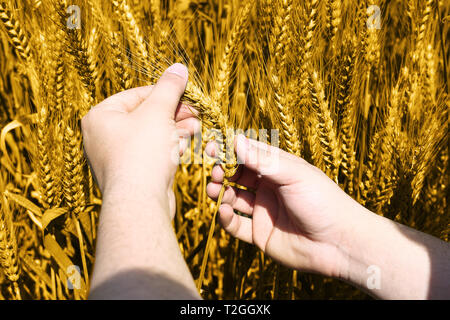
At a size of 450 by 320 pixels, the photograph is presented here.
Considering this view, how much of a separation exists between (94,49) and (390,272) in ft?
2.92

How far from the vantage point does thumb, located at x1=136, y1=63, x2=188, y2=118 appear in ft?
2.45

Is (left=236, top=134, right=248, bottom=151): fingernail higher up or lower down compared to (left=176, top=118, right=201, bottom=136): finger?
lower down

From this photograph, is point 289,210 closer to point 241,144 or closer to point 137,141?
point 241,144

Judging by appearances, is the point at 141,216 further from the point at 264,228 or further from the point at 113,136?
the point at 264,228

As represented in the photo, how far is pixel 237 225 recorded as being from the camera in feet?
3.39

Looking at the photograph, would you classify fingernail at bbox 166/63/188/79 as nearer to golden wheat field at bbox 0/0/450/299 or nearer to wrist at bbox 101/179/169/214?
golden wheat field at bbox 0/0/450/299

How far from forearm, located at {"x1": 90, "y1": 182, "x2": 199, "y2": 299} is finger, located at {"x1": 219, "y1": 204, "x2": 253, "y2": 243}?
1.11 feet

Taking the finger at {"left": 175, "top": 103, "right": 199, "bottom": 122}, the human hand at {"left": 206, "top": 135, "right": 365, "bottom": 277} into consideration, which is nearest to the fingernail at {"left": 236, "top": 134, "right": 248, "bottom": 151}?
the human hand at {"left": 206, "top": 135, "right": 365, "bottom": 277}

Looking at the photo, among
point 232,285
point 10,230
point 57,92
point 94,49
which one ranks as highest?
point 94,49

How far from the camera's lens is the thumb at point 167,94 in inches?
29.5

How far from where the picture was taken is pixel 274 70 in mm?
948
